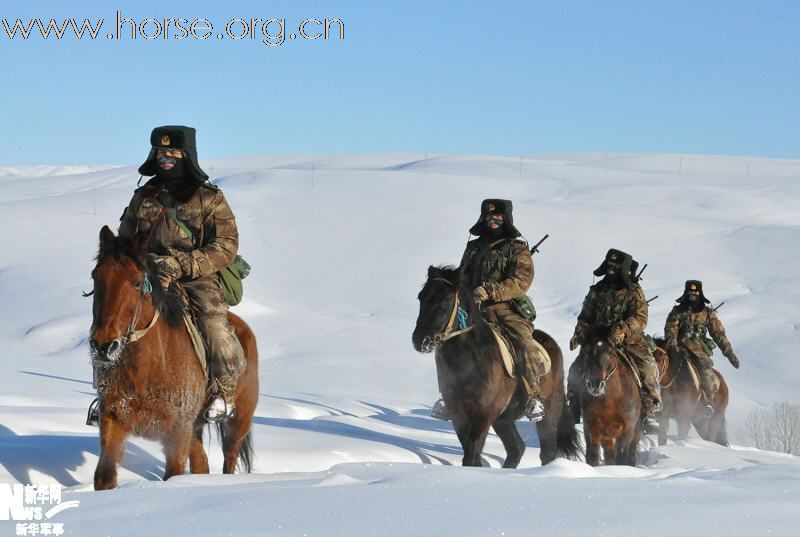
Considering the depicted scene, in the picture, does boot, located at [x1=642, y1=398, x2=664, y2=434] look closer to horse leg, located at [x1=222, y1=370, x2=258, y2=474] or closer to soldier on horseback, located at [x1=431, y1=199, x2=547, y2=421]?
soldier on horseback, located at [x1=431, y1=199, x2=547, y2=421]

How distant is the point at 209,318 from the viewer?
847 centimetres

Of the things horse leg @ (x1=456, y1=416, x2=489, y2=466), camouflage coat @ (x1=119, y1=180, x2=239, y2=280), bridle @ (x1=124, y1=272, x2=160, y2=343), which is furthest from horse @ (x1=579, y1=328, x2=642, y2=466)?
bridle @ (x1=124, y1=272, x2=160, y2=343)

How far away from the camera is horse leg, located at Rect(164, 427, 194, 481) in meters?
7.90

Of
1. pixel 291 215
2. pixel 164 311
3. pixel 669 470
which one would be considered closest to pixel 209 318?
pixel 164 311

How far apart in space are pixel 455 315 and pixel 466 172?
69659 millimetres

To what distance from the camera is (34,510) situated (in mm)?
5930

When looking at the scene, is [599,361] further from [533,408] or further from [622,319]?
[533,408]

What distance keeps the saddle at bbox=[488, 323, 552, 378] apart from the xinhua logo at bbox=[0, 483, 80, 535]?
17.9ft

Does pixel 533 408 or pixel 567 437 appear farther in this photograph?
pixel 567 437

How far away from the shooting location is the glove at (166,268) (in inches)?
310

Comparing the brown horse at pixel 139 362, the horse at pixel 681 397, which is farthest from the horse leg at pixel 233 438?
the horse at pixel 681 397

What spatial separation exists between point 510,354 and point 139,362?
484 centimetres

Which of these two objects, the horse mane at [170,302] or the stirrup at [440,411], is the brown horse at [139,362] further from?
the stirrup at [440,411]

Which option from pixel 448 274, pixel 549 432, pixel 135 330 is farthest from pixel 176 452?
pixel 549 432
